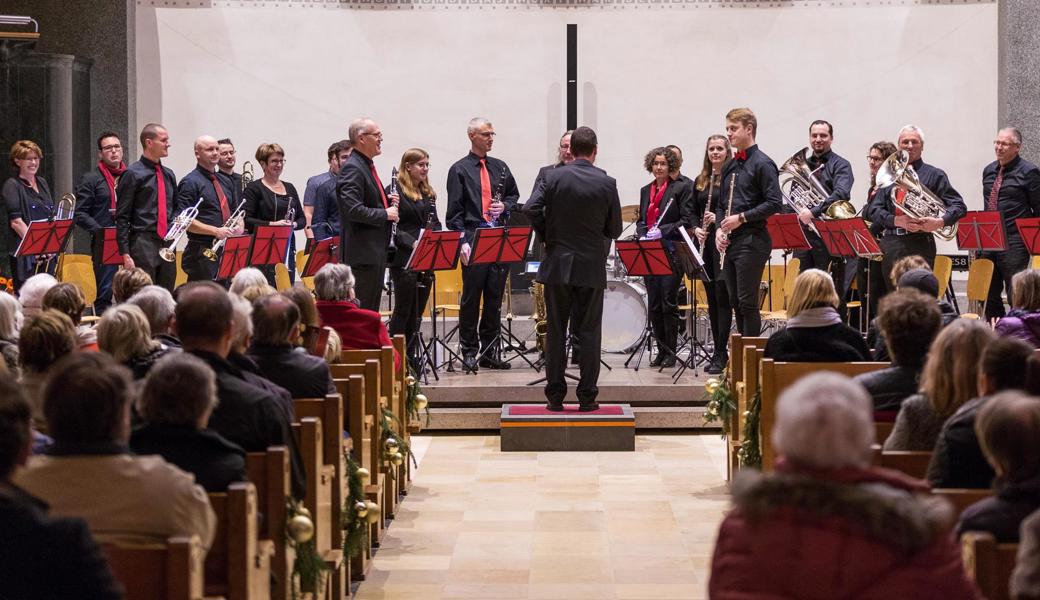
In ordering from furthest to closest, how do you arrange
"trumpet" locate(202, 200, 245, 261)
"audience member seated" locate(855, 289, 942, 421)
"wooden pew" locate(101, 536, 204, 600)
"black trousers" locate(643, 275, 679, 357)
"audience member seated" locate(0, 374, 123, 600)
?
"black trousers" locate(643, 275, 679, 357)
"trumpet" locate(202, 200, 245, 261)
"audience member seated" locate(855, 289, 942, 421)
"wooden pew" locate(101, 536, 204, 600)
"audience member seated" locate(0, 374, 123, 600)

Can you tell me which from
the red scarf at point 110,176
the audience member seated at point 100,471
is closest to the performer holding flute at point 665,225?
the red scarf at point 110,176

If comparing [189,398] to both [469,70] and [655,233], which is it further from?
[469,70]

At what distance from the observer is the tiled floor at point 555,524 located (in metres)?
5.08

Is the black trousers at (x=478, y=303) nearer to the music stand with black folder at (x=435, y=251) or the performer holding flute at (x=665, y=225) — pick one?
the music stand with black folder at (x=435, y=251)

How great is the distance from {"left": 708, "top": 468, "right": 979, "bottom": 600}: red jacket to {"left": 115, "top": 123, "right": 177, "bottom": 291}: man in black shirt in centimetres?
733

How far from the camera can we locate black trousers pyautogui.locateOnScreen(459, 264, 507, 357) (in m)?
9.27

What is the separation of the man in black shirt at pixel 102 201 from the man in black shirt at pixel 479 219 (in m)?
2.65

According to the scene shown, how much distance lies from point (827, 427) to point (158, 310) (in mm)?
3256

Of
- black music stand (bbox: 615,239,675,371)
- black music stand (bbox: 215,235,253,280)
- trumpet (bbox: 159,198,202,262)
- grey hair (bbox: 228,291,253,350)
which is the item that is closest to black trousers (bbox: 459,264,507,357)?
black music stand (bbox: 615,239,675,371)

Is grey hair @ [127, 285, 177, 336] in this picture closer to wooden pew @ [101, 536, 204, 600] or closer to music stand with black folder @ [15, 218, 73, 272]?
wooden pew @ [101, 536, 204, 600]

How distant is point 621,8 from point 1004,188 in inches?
162

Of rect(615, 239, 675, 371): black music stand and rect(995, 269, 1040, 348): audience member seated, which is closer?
rect(995, 269, 1040, 348): audience member seated

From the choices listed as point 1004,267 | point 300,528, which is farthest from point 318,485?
point 1004,267

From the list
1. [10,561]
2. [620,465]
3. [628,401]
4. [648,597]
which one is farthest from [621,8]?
[10,561]
